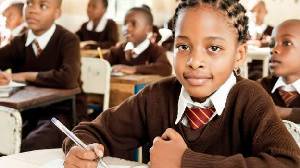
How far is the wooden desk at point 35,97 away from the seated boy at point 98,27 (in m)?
3.08

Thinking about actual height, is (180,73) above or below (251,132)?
above

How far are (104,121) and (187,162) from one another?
1.24 ft

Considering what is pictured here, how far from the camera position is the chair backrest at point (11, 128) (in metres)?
1.36

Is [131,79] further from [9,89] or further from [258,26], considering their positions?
[258,26]

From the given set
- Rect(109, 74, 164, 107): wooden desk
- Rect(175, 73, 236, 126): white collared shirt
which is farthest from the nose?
Rect(109, 74, 164, 107): wooden desk

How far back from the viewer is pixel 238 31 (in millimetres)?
1033

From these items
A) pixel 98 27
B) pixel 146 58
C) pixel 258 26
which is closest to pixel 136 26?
pixel 146 58

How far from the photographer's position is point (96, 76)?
2.68 meters

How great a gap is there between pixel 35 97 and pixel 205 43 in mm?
1180

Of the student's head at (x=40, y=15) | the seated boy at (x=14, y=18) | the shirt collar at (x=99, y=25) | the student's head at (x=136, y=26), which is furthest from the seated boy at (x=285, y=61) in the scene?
the shirt collar at (x=99, y=25)

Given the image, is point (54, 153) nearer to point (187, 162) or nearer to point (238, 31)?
point (187, 162)

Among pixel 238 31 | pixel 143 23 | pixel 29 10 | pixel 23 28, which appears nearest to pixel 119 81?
pixel 29 10

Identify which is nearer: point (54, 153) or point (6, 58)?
point (54, 153)

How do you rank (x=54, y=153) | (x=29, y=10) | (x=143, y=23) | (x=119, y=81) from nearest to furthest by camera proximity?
(x=54, y=153) < (x=29, y=10) < (x=119, y=81) < (x=143, y=23)
